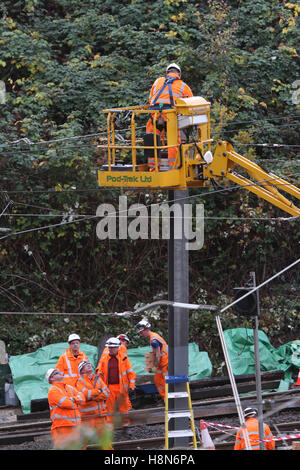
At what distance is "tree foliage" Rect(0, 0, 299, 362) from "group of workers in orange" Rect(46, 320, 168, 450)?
13.5 ft

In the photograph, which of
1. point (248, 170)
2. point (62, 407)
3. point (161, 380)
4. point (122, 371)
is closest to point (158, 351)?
point (161, 380)

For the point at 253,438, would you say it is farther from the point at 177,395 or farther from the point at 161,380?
the point at 161,380

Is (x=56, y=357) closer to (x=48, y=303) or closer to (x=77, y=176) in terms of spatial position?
(x=48, y=303)

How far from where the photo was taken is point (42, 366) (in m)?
14.8

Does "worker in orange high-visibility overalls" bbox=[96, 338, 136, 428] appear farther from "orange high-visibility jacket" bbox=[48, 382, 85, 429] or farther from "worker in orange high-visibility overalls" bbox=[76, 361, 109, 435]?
"orange high-visibility jacket" bbox=[48, 382, 85, 429]

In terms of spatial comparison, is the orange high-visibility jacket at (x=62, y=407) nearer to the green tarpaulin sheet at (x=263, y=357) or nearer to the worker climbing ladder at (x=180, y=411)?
the worker climbing ladder at (x=180, y=411)

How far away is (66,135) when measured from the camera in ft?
57.9

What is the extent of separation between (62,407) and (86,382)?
1.45m

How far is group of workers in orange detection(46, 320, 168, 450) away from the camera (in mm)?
10195

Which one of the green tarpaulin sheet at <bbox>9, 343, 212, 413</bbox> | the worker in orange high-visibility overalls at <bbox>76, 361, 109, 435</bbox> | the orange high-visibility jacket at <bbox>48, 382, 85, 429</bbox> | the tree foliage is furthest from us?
the tree foliage

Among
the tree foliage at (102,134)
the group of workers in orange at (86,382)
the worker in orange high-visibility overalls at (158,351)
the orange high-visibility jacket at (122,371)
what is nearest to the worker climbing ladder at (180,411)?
the group of workers in orange at (86,382)

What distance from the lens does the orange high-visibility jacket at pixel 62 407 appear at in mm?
10172

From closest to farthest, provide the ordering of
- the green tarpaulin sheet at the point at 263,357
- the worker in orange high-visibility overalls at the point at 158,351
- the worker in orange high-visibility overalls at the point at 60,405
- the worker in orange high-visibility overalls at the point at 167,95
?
1. the worker in orange high-visibility overalls at the point at 60,405
2. the worker in orange high-visibility overalls at the point at 167,95
3. the worker in orange high-visibility overalls at the point at 158,351
4. the green tarpaulin sheet at the point at 263,357

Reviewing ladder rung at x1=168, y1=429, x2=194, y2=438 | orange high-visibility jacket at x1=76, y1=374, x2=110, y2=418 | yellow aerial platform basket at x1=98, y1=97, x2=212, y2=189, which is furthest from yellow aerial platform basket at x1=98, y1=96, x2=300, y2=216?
ladder rung at x1=168, y1=429, x2=194, y2=438
